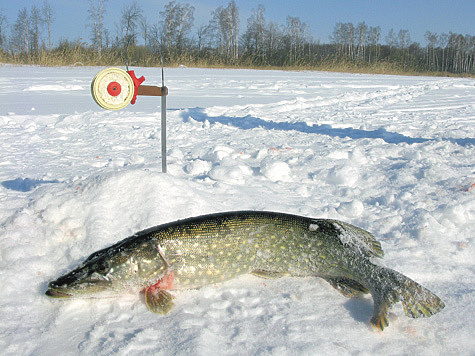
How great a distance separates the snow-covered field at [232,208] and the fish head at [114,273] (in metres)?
0.09

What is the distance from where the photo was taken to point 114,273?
6.14 ft

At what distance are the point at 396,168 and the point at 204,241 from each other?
2.81 metres

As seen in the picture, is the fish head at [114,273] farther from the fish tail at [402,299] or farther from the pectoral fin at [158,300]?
the fish tail at [402,299]

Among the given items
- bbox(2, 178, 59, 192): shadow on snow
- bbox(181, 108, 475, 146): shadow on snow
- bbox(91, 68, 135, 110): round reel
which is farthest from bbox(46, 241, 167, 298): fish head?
bbox(181, 108, 475, 146): shadow on snow

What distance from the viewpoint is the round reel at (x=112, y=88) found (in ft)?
9.05

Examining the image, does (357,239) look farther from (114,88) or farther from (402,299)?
(114,88)

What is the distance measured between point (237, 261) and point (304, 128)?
4629 millimetres

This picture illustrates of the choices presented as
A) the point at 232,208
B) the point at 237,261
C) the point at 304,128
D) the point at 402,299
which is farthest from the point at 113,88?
the point at 304,128

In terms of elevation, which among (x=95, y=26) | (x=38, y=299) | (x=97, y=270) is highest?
(x=95, y=26)

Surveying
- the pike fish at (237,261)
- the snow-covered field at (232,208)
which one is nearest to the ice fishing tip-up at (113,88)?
the snow-covered field at (232,208)

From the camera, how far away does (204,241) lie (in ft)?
6.49

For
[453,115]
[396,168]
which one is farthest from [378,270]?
[453,115]

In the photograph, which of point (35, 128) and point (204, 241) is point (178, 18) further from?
point (204, 241)

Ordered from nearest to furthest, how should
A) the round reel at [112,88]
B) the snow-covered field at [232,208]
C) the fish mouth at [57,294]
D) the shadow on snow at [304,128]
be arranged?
the snow-covered field at [232,208] → the fish mouth at [57,294] → the round reel at [112,88] → the shadow on snow at [304,128]
